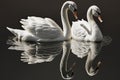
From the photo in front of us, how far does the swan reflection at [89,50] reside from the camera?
8.08m

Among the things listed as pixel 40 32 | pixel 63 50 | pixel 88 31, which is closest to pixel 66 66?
pixel 63 50

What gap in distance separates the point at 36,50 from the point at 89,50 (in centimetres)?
72

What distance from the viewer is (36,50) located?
28.6 feet

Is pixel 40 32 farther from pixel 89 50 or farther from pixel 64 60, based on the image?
pixel 64 60

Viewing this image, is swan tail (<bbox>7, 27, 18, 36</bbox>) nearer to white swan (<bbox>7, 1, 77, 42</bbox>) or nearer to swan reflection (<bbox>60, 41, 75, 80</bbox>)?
white swan (<bbox>7, 1, 77, 42</bbox>)

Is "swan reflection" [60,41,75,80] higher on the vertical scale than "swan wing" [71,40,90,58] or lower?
lower

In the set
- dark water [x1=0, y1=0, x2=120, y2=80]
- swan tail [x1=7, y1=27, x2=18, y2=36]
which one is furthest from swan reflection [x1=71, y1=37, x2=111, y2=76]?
swan tail [x1=7, y1=27, x2=18, y2=36]

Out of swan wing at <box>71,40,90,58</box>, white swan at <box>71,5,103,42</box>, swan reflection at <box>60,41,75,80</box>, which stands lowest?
swan reflection at <box>60,41,75,80</box>

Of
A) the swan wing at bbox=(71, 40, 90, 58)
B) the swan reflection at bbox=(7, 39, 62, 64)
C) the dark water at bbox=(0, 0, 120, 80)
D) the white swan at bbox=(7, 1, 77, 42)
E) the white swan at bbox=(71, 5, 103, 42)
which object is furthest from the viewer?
the white swan at bbox=(71, 5, 103, 42)

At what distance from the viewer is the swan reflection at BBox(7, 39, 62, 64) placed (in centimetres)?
833

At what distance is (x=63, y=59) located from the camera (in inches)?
329

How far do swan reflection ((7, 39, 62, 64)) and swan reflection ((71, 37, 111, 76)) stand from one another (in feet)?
0.76

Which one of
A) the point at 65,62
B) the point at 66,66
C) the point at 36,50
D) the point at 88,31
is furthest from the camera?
the point at 88,31

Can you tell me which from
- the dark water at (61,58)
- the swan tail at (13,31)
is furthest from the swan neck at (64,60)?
the swan tail at (13,31)
